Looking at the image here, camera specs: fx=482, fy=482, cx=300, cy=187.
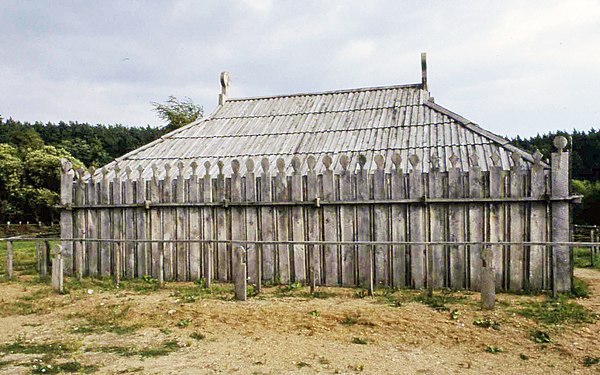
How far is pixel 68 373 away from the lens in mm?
Answer: 4848

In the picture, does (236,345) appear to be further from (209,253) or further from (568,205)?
(568,205)

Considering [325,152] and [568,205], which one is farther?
[325,152]

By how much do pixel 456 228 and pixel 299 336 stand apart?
12.7ft

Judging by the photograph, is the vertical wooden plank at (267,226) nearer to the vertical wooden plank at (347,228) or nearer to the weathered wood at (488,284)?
the vertical wooden plank at (347,228)

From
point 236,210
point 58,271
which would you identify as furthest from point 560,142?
point 58,271

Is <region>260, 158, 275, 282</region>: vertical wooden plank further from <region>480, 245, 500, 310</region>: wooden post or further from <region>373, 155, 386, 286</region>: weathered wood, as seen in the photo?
<region>480, 245, 500, 310</region>: wooden post

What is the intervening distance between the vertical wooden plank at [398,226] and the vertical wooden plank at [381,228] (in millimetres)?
108

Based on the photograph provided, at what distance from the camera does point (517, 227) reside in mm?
8242

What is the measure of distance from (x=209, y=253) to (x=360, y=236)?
283 centimetres

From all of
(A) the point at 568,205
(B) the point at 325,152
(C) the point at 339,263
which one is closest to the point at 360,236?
(C) the point at 339,263

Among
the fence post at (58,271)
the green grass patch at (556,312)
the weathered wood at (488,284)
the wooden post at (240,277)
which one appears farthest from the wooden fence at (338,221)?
the weathered wood at (488,284)

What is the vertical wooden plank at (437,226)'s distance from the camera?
8531 millimetres

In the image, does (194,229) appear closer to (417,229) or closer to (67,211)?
(67,211)

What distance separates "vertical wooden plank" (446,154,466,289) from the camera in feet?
27.8
